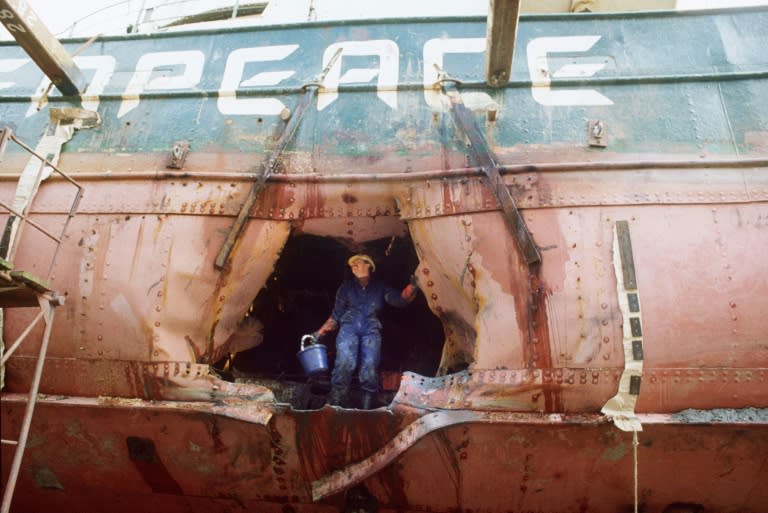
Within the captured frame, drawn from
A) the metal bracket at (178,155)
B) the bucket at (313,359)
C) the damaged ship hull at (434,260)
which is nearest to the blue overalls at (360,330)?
the bucket at (313,359)

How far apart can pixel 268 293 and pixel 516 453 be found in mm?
3762

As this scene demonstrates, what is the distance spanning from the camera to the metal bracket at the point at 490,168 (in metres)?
4.47

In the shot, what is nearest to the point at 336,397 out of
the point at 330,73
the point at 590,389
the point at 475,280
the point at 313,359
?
the point at 313,359

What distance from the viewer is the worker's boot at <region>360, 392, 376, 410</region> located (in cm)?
511

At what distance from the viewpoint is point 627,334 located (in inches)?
163

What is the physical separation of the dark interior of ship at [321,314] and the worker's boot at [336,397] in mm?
1397

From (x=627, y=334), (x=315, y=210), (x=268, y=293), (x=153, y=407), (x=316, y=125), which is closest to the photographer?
(x=627, y=334)

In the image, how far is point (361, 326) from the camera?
5.64 meters

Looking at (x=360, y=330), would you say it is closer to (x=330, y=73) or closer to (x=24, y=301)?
(x=330, y=73)

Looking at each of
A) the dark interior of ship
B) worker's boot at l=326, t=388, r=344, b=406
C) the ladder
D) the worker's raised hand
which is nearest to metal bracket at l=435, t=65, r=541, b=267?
the worker's raised hand

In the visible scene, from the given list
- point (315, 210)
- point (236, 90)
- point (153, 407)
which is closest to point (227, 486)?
point (153, 407)

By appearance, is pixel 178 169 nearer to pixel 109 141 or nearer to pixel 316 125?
pixel 109 141

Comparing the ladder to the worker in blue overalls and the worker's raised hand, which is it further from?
the worker's raised hand

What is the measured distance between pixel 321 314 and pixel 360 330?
2189mm
